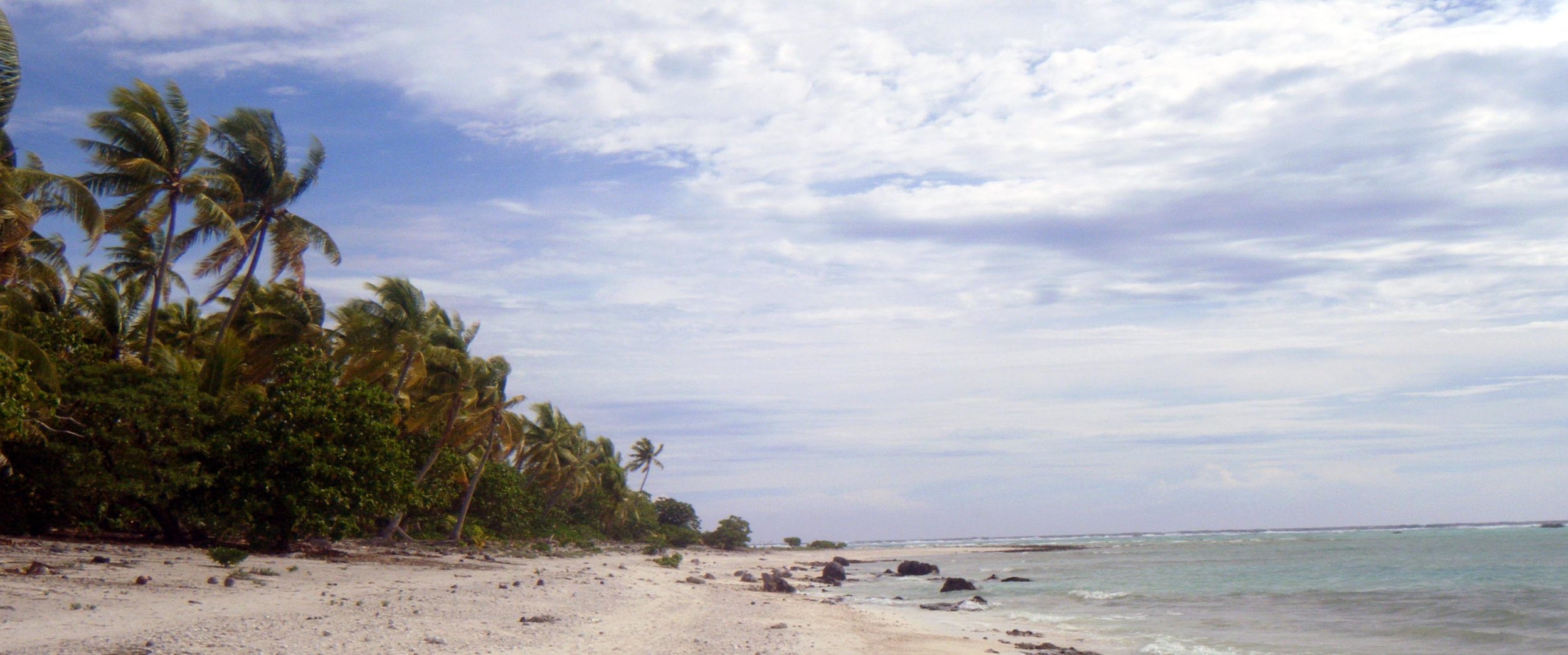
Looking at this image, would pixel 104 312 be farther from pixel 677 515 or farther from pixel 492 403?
pixel 677 515

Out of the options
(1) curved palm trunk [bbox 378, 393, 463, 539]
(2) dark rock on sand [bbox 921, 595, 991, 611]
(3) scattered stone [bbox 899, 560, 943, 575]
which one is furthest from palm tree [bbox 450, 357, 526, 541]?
(3) scattered stone [bbox 899, 560, 943, 575]

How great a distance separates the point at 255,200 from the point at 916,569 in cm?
3585

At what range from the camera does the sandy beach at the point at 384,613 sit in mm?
9414

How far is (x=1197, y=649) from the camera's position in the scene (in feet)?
53.5

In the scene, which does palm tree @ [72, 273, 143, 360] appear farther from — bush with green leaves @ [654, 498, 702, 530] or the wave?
bush with green leaves @ [654, 498, 702, 530]

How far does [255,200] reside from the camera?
25.1m

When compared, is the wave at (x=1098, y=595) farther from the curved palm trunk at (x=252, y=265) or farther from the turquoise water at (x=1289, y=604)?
→ the curved palm trunk at (x=252, y=265)

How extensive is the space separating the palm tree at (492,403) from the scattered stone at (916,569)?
22346mm

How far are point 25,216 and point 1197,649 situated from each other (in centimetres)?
2112

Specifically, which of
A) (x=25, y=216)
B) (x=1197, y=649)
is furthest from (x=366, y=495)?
(x=1197, y=649)

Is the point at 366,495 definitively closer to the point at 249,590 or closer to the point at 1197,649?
the point at 249,590

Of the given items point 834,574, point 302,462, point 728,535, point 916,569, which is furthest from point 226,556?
point 728,535

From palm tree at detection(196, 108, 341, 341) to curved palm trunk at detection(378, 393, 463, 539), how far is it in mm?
7529

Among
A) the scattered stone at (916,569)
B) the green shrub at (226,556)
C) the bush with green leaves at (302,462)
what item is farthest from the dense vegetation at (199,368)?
the scattered stone at (916,569)
